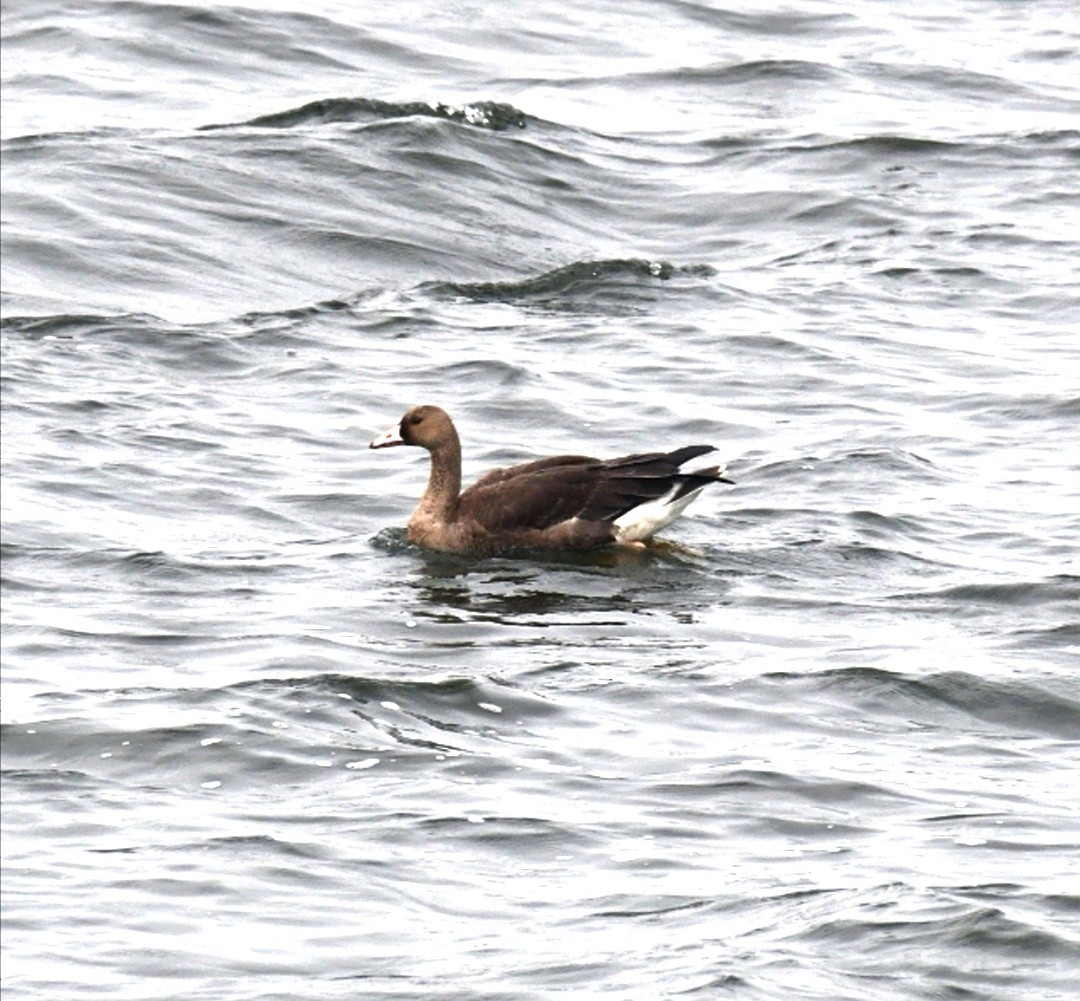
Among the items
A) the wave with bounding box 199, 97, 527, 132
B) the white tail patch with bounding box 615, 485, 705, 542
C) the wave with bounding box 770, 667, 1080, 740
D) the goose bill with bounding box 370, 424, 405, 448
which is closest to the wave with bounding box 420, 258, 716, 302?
the wave with bounding box 199, 97, 527, 132

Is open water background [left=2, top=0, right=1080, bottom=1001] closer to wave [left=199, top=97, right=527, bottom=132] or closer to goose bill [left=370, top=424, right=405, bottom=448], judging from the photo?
wave [left=199, top=97, right=527, bottom=132]

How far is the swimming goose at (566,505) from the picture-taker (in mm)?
14531

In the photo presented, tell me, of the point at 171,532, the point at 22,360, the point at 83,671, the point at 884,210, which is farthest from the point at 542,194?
the point at 83,671

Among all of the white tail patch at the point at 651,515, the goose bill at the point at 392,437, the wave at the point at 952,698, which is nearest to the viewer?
the wave at the point at 952,698

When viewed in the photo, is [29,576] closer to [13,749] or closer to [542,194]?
[13,749]

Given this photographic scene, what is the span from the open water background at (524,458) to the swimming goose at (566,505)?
20 cm

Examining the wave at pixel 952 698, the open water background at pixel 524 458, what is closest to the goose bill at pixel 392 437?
the open water background at pixel 524 458

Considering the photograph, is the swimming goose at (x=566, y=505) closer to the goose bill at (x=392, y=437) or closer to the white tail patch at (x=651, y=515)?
the white tail patch at (x=651, y=515)

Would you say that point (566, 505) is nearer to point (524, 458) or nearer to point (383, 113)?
point (524, 458)

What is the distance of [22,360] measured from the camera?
17.2 m

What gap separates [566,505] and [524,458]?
70.8 inches

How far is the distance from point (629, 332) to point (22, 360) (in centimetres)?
402

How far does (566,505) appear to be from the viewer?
48.0ft

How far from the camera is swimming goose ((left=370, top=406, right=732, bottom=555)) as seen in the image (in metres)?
14.5
